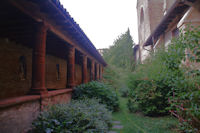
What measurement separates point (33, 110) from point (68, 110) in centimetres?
84

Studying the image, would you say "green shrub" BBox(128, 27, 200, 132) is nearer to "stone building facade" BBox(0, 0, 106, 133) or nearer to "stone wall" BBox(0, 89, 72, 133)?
"stone building facade" BBox(0, 0, 106, 133)

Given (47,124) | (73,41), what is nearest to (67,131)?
(47,124)

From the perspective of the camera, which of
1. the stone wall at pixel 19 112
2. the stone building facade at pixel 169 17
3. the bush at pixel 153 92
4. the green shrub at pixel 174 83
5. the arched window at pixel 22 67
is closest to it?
the stone wall at pixel 19 112

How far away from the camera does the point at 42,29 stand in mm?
4730

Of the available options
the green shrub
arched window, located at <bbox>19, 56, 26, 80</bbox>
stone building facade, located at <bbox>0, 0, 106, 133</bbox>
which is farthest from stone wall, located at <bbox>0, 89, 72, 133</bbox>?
arched window, located at <bbox>19, 56, 26, 80</bbox>

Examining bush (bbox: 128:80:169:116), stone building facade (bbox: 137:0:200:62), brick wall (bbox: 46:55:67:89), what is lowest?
bush (bbox: 128:80:169:116)

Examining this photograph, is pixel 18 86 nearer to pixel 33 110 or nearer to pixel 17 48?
pixel 17 48

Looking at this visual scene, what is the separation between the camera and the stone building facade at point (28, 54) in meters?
3.43

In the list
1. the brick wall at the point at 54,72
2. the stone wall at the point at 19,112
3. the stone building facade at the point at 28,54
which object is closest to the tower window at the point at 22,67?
the stone building facade at the point at 28,54

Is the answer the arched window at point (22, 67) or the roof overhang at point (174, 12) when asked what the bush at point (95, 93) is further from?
the roof overhang at point (174, 12)

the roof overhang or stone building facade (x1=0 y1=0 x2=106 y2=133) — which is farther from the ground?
the roof overhang

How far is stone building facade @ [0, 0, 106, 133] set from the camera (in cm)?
343

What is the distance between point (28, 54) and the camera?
8797 millimetres

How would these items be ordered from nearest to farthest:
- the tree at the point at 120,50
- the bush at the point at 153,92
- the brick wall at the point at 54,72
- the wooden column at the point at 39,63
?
the wooden column at the point at 39,63, the bush at the point at 153,92, the brick wall at the point at 54,72, the tree at the point at 120,50
